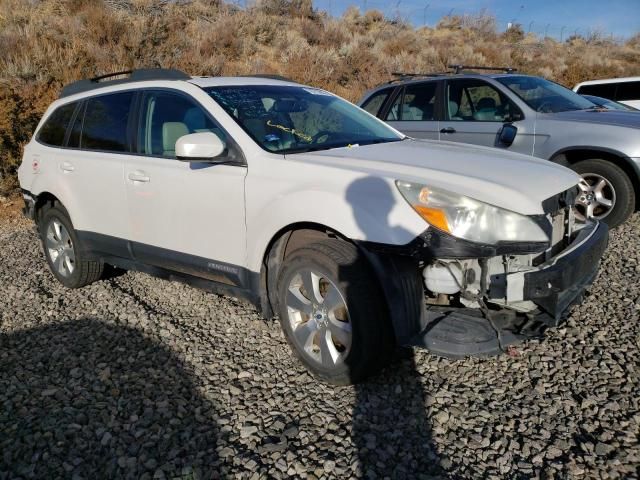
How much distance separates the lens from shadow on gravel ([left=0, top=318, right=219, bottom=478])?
2506mm

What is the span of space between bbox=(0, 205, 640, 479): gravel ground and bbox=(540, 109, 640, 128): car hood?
244cm

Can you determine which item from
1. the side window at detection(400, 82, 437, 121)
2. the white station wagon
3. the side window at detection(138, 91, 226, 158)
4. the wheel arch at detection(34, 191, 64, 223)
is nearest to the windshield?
the white station wagon

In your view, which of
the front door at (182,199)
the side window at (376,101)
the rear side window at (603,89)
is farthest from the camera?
the rear side window at (603,89)

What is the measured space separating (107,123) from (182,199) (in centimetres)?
129

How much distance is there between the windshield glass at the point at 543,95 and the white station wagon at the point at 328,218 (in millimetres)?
3093

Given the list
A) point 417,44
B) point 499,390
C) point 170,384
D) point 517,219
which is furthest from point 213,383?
point 417,44

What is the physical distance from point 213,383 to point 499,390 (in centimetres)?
169

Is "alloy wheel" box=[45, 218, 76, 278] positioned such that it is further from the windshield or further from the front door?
the windshield

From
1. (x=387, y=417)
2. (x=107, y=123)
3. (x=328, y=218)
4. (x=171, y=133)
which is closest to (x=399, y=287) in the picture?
(x=328, y=218)

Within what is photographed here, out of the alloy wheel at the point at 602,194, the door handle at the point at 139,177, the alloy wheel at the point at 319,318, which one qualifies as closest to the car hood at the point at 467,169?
the alloy wheel at the point at 319,318

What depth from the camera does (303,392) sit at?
3.02 m

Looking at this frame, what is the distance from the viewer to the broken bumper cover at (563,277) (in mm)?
2541

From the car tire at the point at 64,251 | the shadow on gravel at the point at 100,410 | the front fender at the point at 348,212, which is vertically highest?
the front fender at the point at 348,212

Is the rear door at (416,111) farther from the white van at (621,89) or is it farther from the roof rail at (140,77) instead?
the white van at (621,89)
